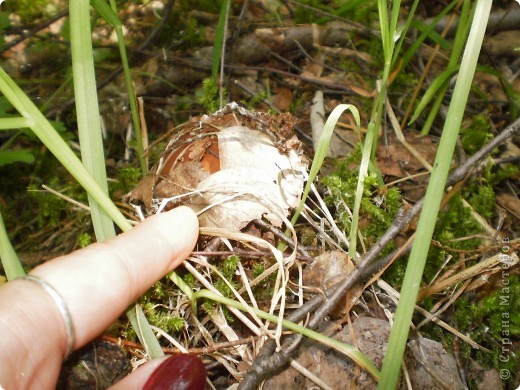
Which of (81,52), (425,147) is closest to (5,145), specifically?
(81,52)

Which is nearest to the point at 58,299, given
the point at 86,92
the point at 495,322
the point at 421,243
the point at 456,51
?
the point at 86,92

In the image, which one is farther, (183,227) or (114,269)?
(183,227)

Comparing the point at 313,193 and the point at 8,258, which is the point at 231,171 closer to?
the point at 313,193

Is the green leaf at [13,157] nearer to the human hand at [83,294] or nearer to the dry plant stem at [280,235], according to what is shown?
the human hand at [83,294]

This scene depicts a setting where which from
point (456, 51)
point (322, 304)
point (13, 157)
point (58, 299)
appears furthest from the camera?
point (456, 51)

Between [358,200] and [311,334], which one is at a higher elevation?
[358,200]

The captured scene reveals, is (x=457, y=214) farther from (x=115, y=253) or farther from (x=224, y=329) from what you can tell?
(x=115, y=253)
